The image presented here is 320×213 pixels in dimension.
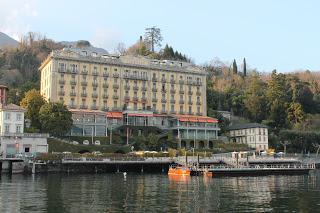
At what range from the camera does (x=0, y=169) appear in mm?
79625

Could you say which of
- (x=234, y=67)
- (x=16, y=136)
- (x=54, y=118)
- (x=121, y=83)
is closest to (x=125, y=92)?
(x=121, y=83)

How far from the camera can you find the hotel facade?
110m

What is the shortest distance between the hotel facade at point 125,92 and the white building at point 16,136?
12.6 metres

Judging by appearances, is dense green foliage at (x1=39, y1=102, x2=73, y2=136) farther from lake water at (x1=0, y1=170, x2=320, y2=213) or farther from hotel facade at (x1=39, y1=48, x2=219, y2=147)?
lake water at (x1=0, y1=170, x2=320, y2=213)

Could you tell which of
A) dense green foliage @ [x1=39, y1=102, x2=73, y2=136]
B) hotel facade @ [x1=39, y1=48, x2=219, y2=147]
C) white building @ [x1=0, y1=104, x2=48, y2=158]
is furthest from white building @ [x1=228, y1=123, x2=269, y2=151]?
white building @ [x1=0, y1=104, x2=48, y2=158]

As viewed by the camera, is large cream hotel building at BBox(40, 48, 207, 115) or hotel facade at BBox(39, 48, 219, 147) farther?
large cream hotel building at BBox(40, 48, 207, 115)

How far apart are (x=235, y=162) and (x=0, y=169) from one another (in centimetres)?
4439

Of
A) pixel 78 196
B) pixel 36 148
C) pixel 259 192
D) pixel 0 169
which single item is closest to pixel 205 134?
pixel 36 148

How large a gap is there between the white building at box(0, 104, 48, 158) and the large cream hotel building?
65.1ft

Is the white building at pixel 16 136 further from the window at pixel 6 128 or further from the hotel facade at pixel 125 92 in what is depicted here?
the hotel facade at pixel 125 92

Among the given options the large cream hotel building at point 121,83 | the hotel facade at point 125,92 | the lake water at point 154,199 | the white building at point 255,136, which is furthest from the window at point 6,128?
the white building at point 255,136

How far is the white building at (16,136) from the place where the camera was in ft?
287

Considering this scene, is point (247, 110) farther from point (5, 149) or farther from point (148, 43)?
point (5, 149)

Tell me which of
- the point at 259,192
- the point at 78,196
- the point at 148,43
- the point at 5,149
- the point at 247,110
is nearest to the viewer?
the point at 78,196
